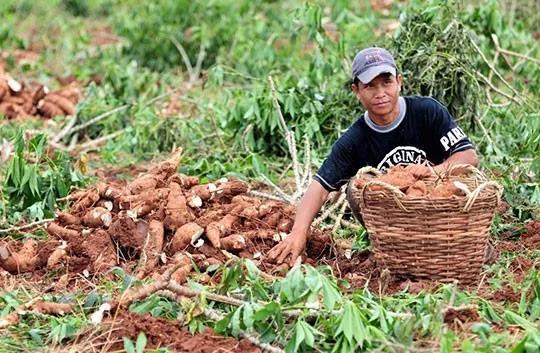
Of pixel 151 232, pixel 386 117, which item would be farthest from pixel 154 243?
pixel 386 117

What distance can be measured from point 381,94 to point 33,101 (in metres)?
4.25

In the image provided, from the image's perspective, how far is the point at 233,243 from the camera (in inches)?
174

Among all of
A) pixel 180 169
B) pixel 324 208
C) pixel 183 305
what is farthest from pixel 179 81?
pixel 183 305

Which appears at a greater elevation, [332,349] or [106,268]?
[332,349]

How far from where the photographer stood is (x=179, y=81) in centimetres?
882

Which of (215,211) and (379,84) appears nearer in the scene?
(379,84)

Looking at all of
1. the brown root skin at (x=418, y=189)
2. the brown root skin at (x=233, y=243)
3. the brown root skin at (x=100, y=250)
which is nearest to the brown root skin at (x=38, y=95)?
the brown root skin at (x=100, y=250)

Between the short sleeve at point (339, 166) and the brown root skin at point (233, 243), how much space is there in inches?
16.3

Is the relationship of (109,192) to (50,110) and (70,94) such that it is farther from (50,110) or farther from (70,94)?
(70,94)

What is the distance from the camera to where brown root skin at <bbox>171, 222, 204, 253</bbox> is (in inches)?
175

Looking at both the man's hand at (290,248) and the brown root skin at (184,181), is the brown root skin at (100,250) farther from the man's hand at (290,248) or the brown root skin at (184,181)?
the man's hand at (290,248)

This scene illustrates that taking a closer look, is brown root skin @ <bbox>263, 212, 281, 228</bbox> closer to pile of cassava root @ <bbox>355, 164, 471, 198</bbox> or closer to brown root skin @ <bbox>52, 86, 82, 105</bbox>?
pile of cassava root @ <bbox>355, 164, 471, 198</bbox>

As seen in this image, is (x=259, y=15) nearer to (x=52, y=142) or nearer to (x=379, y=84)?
(x=52, y=142)

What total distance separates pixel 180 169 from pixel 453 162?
2034 millimetres
